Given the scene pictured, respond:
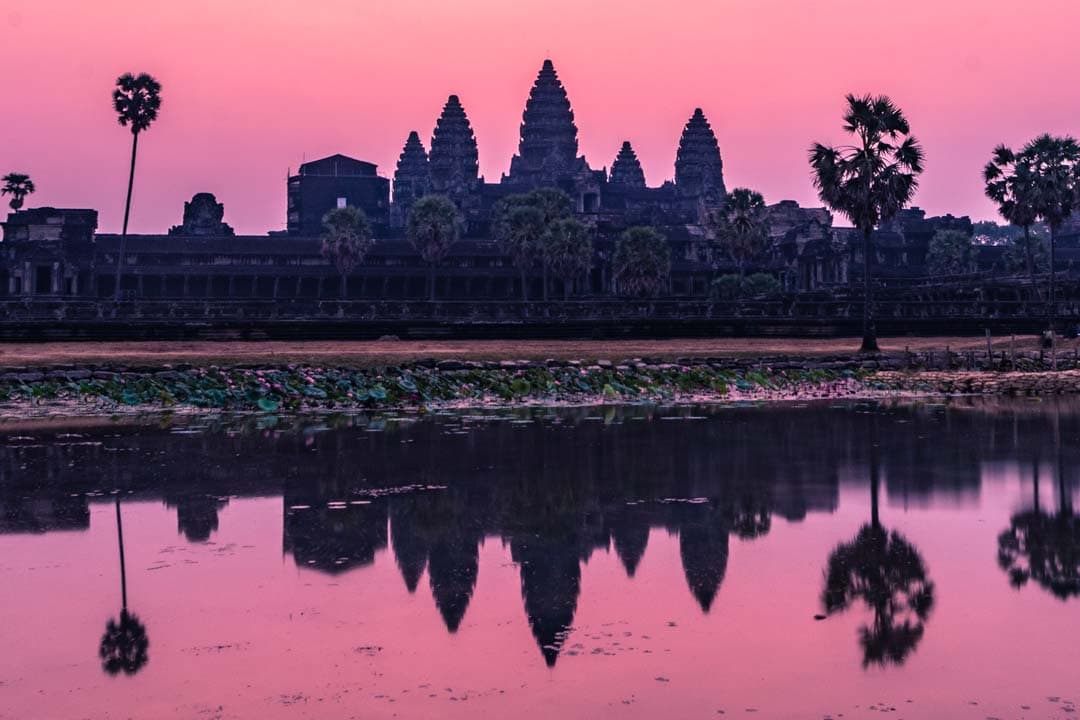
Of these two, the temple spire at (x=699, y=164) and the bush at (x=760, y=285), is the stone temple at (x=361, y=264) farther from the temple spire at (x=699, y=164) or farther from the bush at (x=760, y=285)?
the temple spire at (x=699, y=164)

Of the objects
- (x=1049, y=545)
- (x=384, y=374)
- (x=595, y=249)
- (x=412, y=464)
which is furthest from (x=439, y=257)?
(x=1049, y=545)

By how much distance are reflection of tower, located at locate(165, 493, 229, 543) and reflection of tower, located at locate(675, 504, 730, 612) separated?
5.65 m

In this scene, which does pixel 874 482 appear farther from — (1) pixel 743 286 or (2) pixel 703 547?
(1) pixel 743 286

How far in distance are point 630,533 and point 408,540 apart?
8.54 feet

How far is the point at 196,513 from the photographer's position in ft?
58.8

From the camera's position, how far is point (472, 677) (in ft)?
35.1

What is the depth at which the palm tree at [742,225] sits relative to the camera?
105 metres

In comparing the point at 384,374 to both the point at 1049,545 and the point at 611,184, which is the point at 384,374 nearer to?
the point at 1049,545

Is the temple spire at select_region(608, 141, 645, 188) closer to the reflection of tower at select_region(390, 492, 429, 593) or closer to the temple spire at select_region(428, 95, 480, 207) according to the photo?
the temple spire at select_region(428, 95, 480, 207)

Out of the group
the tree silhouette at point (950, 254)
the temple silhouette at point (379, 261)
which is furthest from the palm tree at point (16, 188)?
the tree silhouette at point (950, 254)

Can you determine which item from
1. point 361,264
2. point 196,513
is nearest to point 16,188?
point 361,264

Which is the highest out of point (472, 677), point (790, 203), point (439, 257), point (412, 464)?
point (790, 203)

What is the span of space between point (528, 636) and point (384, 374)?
27.8 metres

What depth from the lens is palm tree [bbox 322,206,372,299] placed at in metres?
108
